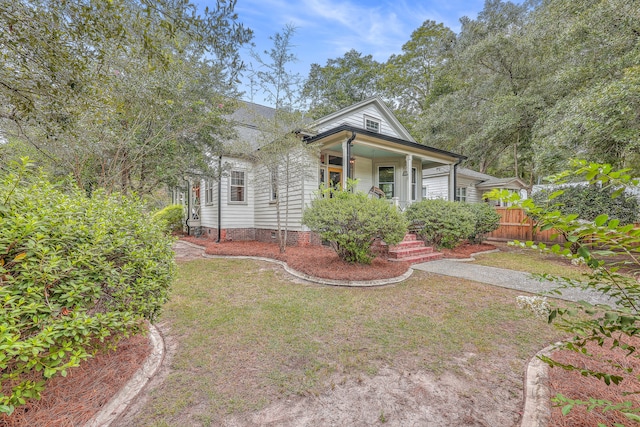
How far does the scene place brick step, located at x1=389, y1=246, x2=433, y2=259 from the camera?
7242mm

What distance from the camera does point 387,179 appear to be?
1148cm

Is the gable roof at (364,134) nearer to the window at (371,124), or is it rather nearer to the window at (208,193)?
the window at (371,124)

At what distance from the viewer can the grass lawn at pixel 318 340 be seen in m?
2.19

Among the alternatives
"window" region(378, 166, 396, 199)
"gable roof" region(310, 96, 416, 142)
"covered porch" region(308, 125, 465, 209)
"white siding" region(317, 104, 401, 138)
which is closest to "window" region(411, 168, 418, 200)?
"covered porch" region(308, 125, 465, 209)

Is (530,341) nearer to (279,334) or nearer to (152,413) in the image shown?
(279,334)

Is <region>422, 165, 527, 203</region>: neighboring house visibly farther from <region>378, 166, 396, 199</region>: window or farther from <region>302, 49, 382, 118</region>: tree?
<region>302, 49, 382, 118</region>: tree

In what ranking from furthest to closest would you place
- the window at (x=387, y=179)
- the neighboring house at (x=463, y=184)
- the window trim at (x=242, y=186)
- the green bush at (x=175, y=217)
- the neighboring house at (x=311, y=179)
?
the neighboring house at (x=463, y=184), the green bush at (x=175, y=217), the window at (x=387, y=179), the window trim at (x=242, y=186), the neighboring house at (x=311, y=179)

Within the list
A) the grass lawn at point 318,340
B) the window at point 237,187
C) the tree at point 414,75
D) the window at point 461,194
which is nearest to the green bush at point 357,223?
the grass lawn at point 318,340

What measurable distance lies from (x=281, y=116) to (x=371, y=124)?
20.0ft

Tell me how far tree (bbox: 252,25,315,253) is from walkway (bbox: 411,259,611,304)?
4416 millimetres

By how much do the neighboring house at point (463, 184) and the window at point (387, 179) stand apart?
5412mm

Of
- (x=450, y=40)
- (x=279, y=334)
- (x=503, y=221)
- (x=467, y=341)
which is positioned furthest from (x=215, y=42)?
(x=450, y=40)

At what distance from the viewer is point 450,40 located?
707 inches

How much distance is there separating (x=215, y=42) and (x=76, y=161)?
4.80 meters
